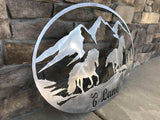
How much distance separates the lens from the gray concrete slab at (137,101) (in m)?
0.93

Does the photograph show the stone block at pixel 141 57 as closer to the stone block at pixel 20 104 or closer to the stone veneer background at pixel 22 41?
the stone veneer background at pixel 22 41

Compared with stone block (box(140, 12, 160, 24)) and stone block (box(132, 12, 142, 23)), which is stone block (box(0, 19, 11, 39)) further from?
stone block (box(140, 12, 160, 24))

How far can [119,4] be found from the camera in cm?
107

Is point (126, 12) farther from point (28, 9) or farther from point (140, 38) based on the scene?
point (28, 9)

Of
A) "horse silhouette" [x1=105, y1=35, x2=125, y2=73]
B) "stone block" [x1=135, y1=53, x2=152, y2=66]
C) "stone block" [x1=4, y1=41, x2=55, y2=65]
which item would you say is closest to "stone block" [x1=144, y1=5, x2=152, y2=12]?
"stone block" [x1=135, y1=53, x2=152, y2=66]

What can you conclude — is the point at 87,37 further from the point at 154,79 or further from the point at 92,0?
the point at 154,79

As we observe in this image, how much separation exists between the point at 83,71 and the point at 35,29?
0.35 meters

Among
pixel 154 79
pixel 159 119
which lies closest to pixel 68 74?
pixel 159 119

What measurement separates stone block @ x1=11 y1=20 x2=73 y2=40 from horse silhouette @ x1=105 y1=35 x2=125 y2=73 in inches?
13.9

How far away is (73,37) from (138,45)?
104 cm

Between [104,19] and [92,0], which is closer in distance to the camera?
[92,0]

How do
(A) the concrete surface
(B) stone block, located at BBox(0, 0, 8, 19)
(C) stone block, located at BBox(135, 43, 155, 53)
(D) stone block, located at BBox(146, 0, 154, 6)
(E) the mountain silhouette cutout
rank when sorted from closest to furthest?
(B) stone block, located at BBox(0, 0, 8, 19) → (E) the mountain silhouette cutout → (A) the concrete surface → (D) stone block, located at BBox(146, 0, 154, 6) → (C) stone block, located at BBox(135, 43, 155, 53)

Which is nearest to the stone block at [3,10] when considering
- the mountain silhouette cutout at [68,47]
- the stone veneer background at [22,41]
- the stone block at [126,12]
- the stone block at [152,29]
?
the stone veneer background at [22,41]

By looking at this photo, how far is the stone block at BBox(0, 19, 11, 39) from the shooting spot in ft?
2.07
